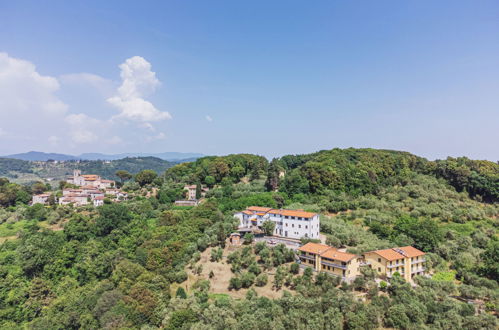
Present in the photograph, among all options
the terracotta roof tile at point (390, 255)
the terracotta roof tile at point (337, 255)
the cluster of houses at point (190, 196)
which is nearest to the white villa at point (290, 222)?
the terracotta roof tile at point (337, 255)

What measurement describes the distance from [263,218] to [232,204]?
1072cm

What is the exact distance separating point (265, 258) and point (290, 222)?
24.8ft

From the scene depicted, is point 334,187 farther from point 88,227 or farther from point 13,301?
point 13,301

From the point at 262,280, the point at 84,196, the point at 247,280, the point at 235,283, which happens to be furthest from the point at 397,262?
the point at 84,196

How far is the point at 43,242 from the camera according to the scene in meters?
40.4

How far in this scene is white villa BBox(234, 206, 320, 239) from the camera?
126ft

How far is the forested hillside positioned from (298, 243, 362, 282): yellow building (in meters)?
1.39

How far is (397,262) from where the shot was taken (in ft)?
101

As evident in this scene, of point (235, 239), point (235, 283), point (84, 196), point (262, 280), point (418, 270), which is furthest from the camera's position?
point (84, 196)

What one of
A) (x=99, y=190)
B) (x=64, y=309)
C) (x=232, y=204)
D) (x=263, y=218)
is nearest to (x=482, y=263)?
(x=263, y=218)

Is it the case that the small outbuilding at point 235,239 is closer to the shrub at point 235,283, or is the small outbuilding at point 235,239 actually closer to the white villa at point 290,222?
the white villa at point 290,222

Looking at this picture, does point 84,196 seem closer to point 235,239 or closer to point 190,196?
point 190,196

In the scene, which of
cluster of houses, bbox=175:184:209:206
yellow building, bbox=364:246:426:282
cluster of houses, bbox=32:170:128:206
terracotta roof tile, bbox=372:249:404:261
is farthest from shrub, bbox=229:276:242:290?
cluster of houses, bbox=32:170:128:206

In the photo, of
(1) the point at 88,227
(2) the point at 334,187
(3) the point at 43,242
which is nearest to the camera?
(3) the point at 43,242
